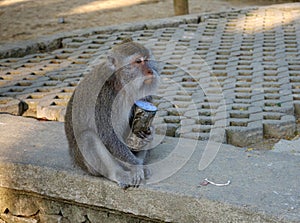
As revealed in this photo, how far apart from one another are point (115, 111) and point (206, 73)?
3.09 m

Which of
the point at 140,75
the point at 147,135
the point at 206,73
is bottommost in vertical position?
the point at 206,73

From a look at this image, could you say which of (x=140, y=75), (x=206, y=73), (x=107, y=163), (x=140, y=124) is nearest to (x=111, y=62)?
(x=140, y=75)

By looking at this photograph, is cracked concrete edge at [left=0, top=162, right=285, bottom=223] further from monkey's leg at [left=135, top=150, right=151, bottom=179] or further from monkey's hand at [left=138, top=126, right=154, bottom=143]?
monkey's hand at [left=138, top=126, right=154, bottom=143]

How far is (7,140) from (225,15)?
531cm

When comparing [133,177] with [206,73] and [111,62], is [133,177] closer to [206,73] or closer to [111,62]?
[111,62]

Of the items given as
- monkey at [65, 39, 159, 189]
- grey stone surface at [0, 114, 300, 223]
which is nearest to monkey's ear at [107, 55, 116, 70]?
monkey at [65, 39, 159, 189]

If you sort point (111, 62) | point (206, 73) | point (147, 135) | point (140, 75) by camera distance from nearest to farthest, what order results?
point (140, 75), point (111, 62), point (147, 135), point (206, 73)

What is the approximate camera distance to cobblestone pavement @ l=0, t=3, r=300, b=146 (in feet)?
16.0

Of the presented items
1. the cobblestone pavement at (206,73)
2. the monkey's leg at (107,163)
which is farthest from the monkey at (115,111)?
the cobblestone pavement at (206,73)

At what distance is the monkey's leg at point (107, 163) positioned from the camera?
10.3 feet

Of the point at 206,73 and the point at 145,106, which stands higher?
the point at 145,106

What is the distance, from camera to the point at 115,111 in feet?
10.4

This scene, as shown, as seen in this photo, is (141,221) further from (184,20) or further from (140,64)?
(184,20)

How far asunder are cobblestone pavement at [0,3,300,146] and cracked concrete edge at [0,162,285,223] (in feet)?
3.32
